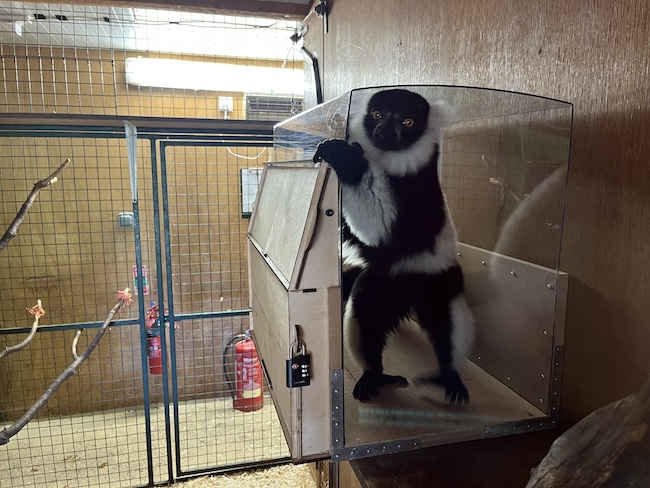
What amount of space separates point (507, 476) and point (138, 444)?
2.73 meters

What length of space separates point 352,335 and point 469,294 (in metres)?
0.29

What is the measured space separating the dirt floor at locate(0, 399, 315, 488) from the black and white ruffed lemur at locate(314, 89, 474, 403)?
194 cm

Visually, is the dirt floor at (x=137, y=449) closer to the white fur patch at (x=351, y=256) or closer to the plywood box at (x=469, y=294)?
the plywood box at (x=469, y=294)

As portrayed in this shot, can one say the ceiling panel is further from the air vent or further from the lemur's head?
the lemur's head

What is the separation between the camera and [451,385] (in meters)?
1.00

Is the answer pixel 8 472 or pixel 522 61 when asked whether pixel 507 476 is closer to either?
pixel 522 61

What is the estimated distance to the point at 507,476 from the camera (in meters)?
0.87

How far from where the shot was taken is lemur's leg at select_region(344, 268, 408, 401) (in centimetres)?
92

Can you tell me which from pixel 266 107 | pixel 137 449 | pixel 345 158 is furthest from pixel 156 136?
→ pixel 137 449

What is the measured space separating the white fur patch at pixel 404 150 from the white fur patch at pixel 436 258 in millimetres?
140

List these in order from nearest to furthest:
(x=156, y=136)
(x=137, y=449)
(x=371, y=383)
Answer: (x=371, y=383), (x=156, y=136), (x=137, y=449)

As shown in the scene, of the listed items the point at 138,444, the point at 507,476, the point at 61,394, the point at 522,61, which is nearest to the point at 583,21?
the point at 522,61

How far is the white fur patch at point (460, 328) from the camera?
1007mm

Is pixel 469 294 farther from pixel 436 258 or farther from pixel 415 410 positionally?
pixel 415 410
